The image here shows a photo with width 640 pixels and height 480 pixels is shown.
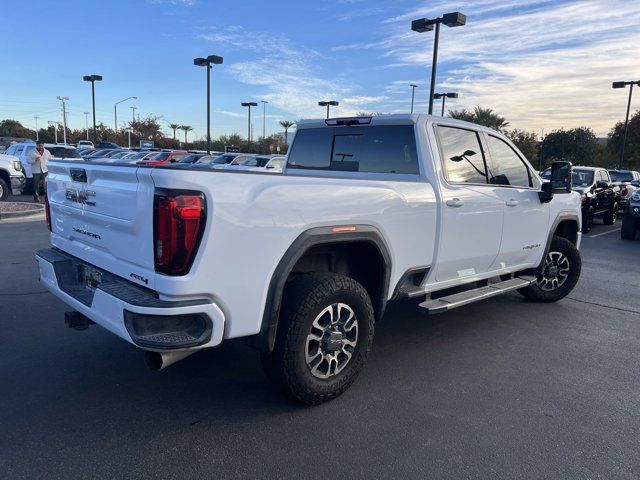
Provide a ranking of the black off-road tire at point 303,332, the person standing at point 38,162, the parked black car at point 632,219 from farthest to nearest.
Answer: the person standing at point 38,162 → the parked black car at point 632,219 → the black off-road tire at point 303,332

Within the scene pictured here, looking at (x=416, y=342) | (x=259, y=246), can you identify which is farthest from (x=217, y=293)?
(x=416, y=342)

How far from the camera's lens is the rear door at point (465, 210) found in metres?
4.16

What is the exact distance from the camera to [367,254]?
374cm

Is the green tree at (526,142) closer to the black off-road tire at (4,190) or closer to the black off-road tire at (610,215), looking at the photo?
the black off-road tire at (610,215)

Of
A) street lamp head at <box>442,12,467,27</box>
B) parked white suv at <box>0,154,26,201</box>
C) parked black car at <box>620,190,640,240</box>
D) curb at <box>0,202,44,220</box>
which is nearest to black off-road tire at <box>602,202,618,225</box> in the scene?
parked black car at <box>620,190,640,240</box>

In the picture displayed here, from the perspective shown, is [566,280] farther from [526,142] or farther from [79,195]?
[526,142]

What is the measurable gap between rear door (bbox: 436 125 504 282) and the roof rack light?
2.25 feet

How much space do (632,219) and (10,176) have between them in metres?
17.2

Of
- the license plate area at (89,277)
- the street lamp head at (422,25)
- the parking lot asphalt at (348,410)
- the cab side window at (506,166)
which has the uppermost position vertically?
the street lamp head at (422,25)

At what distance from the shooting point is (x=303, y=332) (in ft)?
10.4

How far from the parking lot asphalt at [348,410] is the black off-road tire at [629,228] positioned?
28.3ft

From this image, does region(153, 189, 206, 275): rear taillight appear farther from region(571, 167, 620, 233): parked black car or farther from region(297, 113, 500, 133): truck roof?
region(571, 167, 620, 233): parked black car

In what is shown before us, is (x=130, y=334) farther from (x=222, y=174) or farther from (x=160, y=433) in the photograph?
(x=222, y=174)

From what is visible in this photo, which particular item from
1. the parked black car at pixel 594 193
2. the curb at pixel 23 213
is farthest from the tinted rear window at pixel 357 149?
the parked black car at pixel 594 193
